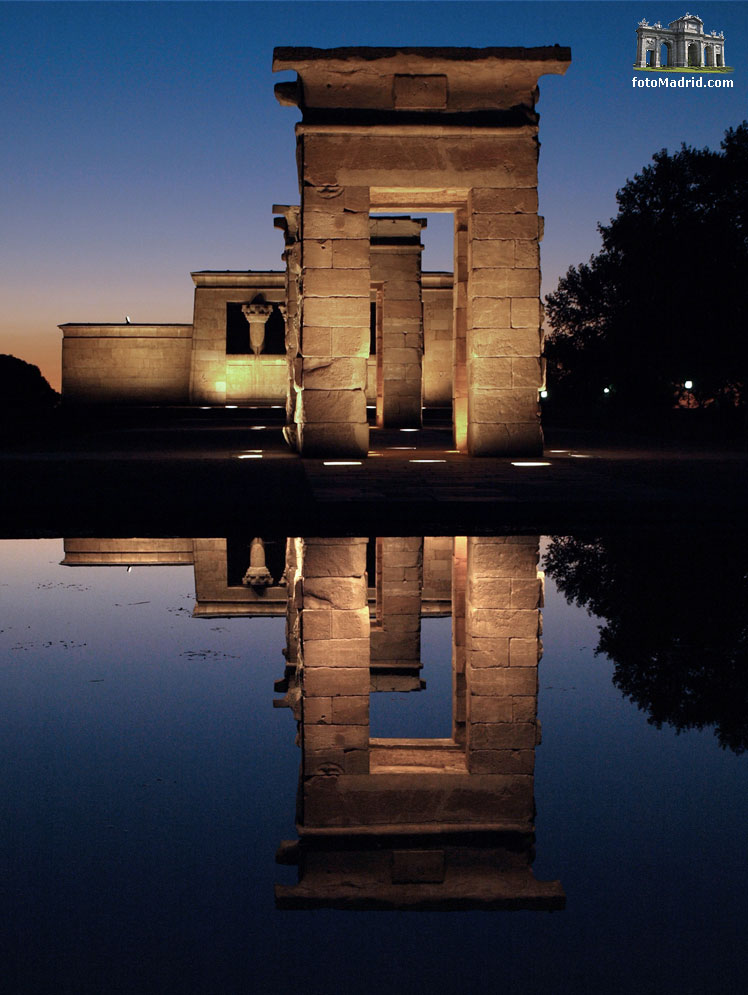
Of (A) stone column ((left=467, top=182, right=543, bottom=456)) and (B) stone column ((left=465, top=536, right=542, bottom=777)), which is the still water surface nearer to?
(B) stone column ((left=465, top=536, right=542, bottom=777))

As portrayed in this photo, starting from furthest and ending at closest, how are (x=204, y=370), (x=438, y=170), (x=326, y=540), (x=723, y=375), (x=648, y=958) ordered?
(x=204, y=370) → (x=723, y=375) → (x=438, y=170) → (x=326, y=540) → (x=648, y=958)

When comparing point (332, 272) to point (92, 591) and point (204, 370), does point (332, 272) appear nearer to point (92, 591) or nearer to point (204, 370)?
point (92, 591)

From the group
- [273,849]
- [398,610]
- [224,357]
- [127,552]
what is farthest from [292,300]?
[224,357]

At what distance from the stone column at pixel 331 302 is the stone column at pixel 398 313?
40.5ft

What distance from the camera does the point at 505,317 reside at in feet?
55.5

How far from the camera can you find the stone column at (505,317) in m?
16.8

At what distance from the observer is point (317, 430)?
1709 cm

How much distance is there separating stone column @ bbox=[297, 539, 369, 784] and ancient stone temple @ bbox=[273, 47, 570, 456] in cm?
995

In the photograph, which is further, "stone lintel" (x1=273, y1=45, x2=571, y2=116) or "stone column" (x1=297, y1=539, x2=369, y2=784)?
"stone lintel" (x1=273, y1=45, x2=571, y2=116)

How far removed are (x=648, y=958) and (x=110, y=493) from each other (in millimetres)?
9099

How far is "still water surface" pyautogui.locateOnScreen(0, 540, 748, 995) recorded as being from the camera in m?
2.06

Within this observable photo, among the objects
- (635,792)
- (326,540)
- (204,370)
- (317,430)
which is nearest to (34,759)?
(635,792)

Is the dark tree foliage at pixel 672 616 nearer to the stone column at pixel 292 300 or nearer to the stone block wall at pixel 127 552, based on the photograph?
the stone block wall at pixel 127 552

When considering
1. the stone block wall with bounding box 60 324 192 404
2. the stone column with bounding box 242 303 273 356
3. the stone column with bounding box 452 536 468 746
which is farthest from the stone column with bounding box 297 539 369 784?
the stone block wall with bounding box 60 324 192 404
